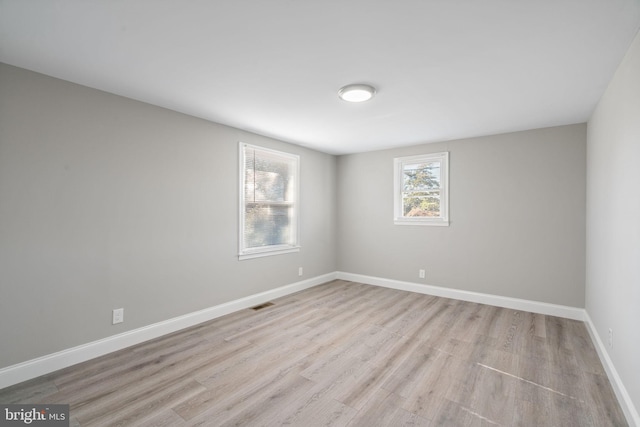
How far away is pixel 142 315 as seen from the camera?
2947 mm

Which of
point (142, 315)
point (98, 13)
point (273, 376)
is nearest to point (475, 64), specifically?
point (98, 13)

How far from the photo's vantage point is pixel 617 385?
2078mm

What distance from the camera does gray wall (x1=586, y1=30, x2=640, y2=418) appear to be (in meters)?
1.80

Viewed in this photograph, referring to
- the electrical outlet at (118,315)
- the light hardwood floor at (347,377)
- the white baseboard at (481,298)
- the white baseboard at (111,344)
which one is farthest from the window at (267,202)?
the white baseboard at (481,298)

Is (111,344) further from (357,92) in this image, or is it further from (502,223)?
(502,223)

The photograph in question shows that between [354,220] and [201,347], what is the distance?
343 cm

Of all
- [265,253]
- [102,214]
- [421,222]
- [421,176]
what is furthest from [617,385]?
[102,214]

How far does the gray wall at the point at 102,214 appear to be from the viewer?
2.24m

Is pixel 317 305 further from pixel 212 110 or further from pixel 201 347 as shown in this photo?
pixel 212 110

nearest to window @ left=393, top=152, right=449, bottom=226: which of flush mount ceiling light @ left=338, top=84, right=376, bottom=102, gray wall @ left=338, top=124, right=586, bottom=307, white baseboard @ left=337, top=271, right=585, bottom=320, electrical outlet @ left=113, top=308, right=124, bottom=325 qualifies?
gray wall @ left=338, top=124, right=586, bottom=307

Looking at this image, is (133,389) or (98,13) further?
(133,389)

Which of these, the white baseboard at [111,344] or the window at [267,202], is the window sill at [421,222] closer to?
the window at [267,202]

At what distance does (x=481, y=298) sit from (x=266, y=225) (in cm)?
331

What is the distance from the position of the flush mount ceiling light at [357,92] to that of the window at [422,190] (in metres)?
2.30
